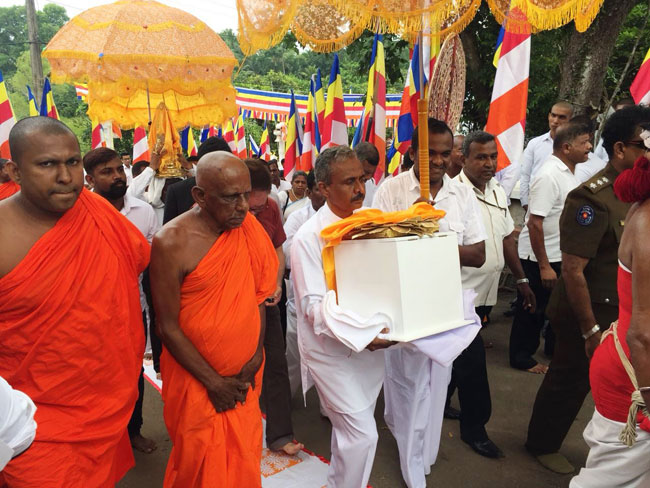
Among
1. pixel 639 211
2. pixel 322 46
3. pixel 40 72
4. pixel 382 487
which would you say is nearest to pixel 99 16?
pixel 322 46

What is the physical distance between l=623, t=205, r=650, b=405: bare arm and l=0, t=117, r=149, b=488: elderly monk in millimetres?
2102

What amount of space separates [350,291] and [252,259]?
0.55 meters

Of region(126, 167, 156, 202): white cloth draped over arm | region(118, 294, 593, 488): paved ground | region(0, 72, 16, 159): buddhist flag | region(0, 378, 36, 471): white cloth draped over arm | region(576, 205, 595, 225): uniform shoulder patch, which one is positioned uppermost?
region(0, 72, 16, 159): buddhist flag

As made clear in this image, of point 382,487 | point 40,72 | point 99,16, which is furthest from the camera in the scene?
point 40,72

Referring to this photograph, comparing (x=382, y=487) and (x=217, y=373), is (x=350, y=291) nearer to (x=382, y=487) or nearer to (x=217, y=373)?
(x=217, y=373)

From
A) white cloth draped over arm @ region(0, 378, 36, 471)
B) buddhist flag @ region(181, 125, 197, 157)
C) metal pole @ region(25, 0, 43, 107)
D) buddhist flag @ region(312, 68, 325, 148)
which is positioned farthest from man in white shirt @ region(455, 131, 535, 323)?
metal pole @ region(25, 0, 43, 107)

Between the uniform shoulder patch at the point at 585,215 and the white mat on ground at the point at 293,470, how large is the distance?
2.12m

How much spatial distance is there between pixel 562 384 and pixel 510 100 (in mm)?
2986

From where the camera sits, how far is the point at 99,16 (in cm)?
664

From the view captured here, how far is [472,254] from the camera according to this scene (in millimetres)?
3514

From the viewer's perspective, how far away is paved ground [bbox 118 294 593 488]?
348 cm

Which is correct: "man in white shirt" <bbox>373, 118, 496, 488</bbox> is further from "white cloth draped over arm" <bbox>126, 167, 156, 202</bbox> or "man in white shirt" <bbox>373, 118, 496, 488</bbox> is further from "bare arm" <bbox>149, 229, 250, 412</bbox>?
"white cloth draped over arm" <bbox>126, 167, 156, 202</bbox>

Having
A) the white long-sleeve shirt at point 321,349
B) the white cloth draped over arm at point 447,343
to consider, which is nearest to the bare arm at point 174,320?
the white long-sleeve shirt at point 321,349

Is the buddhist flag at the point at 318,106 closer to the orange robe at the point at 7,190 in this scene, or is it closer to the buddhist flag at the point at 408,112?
the buddhist flag at the point at 408,112
